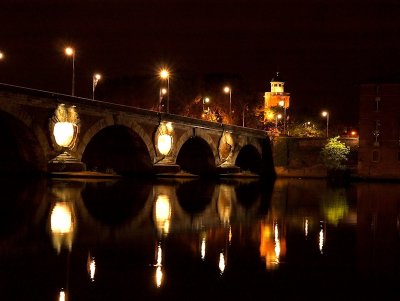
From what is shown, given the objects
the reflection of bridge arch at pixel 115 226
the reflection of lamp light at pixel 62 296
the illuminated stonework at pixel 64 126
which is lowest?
the reflection of lamp light at pixel 62 296

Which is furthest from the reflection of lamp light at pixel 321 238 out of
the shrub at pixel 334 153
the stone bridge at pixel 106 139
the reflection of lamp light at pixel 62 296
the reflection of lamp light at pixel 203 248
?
the shrub at pixel 334 153

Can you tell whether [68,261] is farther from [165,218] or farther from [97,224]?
[165,218]

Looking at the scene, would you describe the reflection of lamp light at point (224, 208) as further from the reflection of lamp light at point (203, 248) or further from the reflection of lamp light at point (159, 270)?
the reflection of lamp light at point (159, 270)

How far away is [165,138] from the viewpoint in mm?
49844

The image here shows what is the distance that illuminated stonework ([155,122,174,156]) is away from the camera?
48944mm

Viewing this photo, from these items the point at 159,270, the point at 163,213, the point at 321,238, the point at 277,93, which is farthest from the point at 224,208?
the point at 277,93

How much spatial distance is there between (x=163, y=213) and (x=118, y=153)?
27085 mm

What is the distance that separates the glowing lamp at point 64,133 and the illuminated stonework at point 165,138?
10502 mm

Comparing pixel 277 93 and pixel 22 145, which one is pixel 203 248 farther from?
pixel 277 93

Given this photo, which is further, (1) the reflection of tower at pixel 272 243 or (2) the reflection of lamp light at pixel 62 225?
(2) the reflection of lamp light at pixel 62 225

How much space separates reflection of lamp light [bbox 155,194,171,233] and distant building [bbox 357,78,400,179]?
4867cm

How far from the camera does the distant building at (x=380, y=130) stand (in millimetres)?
75062

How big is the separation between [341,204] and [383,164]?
45282 millimetres

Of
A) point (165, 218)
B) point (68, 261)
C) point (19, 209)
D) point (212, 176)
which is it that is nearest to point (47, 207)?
point (19, 209)
